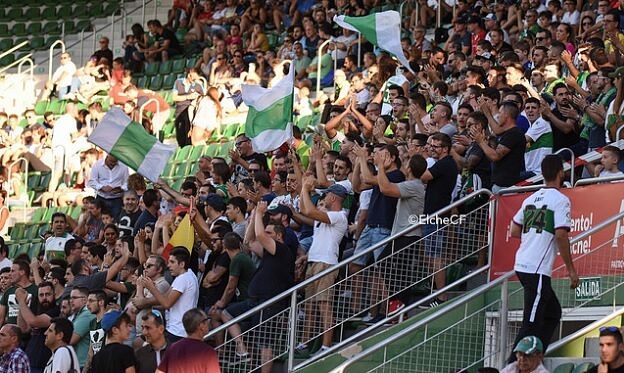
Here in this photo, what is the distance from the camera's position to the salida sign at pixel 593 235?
11.8 meters

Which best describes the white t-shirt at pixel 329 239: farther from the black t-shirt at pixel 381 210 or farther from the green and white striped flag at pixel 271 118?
the green and white striped flag at pixel 271 118

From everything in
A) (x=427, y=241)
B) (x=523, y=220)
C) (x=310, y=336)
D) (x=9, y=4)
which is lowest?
(x=9, y=4)

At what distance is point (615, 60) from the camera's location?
16406mm

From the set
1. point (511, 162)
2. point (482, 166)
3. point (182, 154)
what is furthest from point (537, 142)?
point (182, 154)

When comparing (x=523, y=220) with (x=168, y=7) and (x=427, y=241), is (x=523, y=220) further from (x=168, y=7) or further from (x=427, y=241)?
(x=168, y=7)

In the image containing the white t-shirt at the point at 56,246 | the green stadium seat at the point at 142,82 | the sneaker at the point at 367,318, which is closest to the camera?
the sneaker at the point at 367,318

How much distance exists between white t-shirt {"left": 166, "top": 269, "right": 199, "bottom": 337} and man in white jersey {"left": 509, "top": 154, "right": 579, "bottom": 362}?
12.3 ft

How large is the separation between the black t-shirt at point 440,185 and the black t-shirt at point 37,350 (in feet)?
13.5

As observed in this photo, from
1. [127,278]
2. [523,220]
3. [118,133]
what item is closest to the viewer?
[523,220]

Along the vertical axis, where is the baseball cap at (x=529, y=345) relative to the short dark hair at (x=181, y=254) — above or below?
above

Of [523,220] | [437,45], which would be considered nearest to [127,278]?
[523,220]

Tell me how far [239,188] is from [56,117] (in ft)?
31.3

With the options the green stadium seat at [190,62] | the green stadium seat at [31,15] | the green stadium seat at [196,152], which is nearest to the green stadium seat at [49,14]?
the green stadium seat at [31,15]

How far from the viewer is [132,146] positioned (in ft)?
55.7
